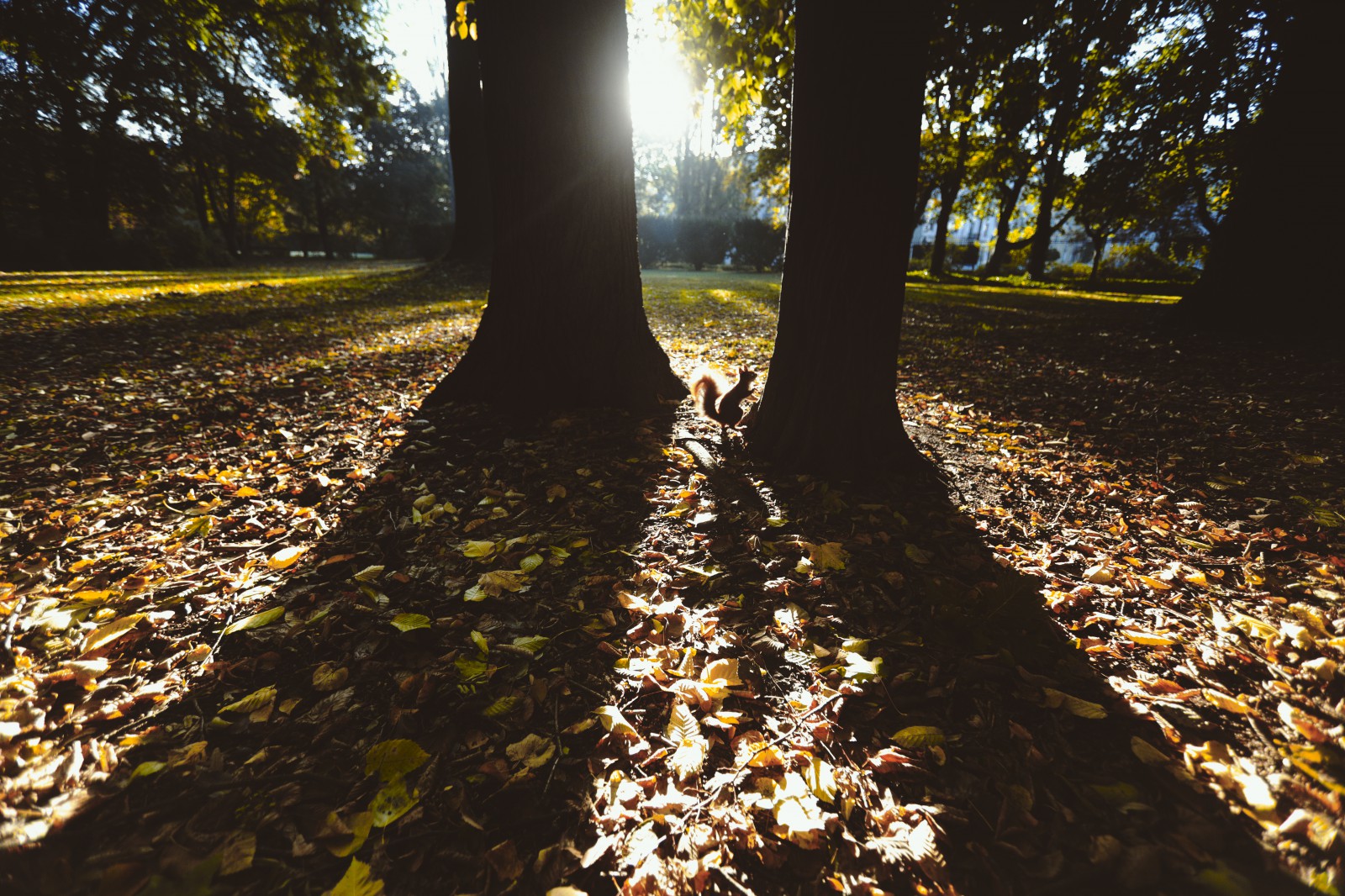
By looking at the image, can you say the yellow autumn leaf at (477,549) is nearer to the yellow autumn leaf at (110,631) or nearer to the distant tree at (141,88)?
the yellow autumn leaf at (110,631)

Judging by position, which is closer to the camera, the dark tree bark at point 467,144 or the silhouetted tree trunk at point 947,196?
the dark tree bark at point 467,144

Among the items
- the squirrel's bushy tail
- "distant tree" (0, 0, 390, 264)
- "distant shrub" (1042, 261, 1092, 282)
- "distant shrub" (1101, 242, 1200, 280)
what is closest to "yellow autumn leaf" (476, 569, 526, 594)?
the squirrel's bushy tail

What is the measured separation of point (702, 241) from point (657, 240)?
2611 mm

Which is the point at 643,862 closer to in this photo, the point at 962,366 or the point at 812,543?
the point at 812,543

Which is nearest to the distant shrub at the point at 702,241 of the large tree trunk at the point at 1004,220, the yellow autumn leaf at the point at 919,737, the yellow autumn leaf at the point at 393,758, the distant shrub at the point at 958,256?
the large tree trunk at the point at 1004,220

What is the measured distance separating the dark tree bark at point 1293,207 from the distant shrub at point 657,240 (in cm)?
2422

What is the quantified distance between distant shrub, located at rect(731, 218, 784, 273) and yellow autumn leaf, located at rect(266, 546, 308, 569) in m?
28.2

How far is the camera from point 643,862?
131 centimetres

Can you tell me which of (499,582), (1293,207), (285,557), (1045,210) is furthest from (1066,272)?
(285,557)

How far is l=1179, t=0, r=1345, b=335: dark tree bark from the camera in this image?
20.9ft

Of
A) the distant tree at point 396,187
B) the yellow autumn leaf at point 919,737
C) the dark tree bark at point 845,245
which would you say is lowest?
the yellow autumn leaf at point 919,737

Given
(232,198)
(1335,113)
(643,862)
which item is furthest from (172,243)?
(1335,113)

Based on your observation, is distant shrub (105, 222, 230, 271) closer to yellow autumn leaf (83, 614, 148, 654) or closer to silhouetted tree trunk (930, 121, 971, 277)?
yellow autumn leaf (83, 614, 148, 654)

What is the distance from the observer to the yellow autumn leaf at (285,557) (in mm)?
2408
